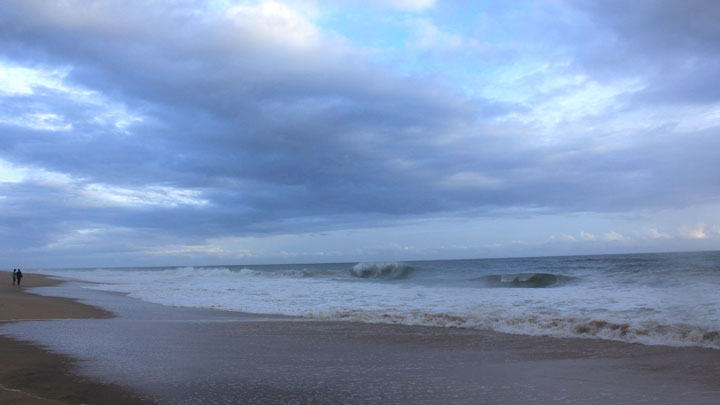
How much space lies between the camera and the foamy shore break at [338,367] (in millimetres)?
5117

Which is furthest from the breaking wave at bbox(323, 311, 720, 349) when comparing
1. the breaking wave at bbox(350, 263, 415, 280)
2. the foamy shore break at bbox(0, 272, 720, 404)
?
the breaking wave at bbox(350, 263, 415, 280)

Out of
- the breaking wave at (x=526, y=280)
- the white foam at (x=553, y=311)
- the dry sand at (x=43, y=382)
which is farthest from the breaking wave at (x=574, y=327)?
the breaking wave at (x=526, y=280)

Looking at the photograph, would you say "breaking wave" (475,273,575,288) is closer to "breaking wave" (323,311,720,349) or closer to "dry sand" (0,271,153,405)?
"breaking wave" (323,311,720,349)

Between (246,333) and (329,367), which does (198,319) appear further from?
(329,367)

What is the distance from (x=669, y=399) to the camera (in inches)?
195

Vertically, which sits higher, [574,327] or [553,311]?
[574,327]

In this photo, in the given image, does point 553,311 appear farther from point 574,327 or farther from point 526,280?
point 526,280

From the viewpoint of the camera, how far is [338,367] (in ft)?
21.9

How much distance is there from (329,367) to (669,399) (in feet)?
13.5

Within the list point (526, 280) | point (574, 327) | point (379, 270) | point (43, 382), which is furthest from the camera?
point (379, 270)

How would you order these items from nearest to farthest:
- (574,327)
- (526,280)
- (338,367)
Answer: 1. (338,367)
2. (574,327)
3. (526,280)

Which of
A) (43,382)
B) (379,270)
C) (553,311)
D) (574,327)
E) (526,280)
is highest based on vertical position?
(43,382)

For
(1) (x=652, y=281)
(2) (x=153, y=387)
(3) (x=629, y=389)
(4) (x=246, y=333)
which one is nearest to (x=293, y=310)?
(4) (x=246, y=333)

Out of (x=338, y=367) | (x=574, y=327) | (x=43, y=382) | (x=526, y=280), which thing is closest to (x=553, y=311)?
(x=574, y=327)
